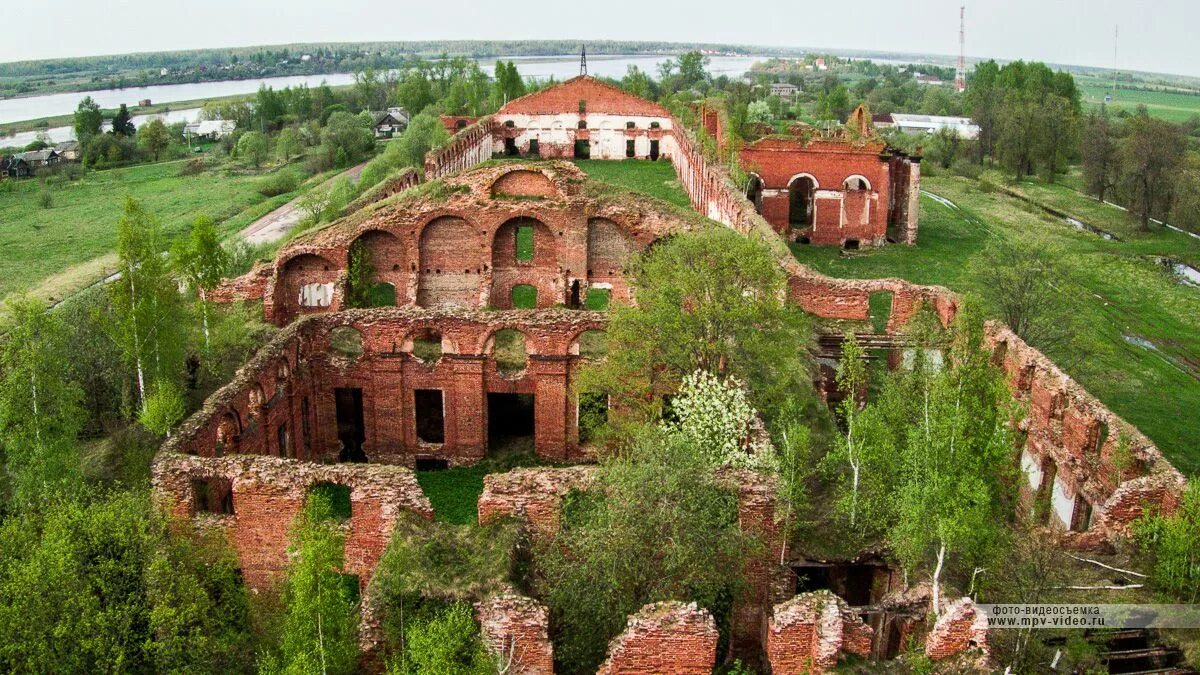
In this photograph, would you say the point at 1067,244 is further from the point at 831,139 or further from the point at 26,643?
the point at 26,643

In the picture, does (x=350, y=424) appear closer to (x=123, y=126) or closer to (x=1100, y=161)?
(x=1100, y=161)

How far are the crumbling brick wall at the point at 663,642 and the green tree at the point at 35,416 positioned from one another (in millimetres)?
→ 10410

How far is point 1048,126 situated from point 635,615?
239 ft

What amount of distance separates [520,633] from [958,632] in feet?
19.3

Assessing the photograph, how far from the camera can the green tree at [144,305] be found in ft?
69.7

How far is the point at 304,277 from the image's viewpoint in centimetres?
3192

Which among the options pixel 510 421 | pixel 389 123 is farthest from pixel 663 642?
pixel 389 123

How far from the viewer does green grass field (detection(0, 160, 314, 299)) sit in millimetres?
50625

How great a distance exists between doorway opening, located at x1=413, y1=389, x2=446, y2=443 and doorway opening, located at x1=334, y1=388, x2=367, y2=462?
1520mm

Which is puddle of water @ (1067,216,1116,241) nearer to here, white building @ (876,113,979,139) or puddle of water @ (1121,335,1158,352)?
puddle of water @ (1121,335,1158,352)

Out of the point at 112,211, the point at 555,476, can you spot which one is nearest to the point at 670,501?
the point at 555,476

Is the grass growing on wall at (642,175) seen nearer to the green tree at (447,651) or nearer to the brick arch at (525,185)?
the brick arch at (525,185)

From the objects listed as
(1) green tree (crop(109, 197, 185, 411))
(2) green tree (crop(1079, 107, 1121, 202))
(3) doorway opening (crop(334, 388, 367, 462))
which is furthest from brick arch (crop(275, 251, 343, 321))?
(2) green tree (crop(1079, 107, 1121, 202))

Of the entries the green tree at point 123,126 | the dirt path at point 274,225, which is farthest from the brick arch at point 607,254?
the green tree at point 123,126
